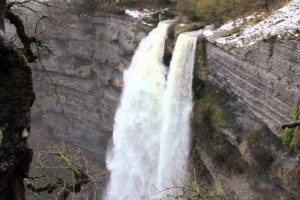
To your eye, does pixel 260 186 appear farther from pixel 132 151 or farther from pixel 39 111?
pixel 39 111

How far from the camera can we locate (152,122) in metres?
22.2

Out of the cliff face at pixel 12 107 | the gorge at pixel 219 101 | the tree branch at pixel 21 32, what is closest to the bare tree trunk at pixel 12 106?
the cliff face at pixel 12 107

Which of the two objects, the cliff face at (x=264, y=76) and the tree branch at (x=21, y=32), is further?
the cliff face at (x=264, y=76)

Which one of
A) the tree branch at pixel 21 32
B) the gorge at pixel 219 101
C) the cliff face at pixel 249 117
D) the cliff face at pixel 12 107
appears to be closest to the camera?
the cliff face at pixel 12 107

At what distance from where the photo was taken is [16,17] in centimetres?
601

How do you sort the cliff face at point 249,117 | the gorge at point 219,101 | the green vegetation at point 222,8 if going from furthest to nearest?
the green vegetation at point 222,8 < the gorge at point 219,101 < the cliff face at point 249,117

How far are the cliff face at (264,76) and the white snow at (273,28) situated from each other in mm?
354

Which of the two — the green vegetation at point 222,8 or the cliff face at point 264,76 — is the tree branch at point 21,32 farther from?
the green vegetation at point 222,8

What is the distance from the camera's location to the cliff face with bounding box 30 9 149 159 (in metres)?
27.5

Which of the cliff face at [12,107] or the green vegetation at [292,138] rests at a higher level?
the cliff face at [12,107]

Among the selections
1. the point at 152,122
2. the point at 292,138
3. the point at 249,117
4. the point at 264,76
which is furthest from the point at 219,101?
the point at 292,138

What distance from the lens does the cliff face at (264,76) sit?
13.8m

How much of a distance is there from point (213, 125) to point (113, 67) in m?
10.9

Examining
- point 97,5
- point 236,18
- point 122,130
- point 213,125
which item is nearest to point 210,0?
point 236,18
